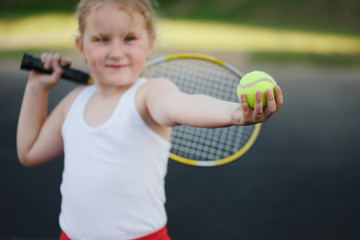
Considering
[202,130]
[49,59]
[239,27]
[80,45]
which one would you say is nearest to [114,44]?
[80,45]

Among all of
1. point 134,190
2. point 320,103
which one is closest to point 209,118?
point 134,190

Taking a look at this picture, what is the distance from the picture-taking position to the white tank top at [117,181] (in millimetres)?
1593

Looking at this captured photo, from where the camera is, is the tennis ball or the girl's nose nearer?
the tennis ball

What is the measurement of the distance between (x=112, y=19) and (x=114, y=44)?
0.08 meters

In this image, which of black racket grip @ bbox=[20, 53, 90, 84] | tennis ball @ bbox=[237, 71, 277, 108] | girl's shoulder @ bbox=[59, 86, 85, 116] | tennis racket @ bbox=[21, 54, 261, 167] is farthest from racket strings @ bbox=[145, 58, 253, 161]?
tennis ball @ bbox=[237, 71, 277, 108]

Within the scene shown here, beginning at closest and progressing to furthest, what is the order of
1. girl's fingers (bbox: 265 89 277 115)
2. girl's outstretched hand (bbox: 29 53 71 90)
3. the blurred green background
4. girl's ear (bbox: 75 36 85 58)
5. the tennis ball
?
girl's fingers (bbox: 265 89 277 115) < the tennis ball < girl's ear (bbox: 75 36 85 58) < girl's outstretched hand (bbox: 29 53 71 90) < the blurred green background

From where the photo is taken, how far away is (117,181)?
5.24ft

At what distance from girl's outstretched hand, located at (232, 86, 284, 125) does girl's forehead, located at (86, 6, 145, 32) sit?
60 cm

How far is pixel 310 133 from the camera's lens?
212 inches

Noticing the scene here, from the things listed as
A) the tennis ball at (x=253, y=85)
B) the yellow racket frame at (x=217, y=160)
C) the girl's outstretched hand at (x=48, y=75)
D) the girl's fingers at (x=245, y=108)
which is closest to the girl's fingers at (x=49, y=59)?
the girl's outstretched hand at (x=48, y=75)

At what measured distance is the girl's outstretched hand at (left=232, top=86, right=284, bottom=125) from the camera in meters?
1.16

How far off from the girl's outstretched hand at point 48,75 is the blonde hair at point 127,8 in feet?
0.96

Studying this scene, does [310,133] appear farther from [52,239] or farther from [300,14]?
[300,14]

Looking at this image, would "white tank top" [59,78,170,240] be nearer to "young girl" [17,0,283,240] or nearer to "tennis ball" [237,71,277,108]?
"young girl" [17,0,283,240]
